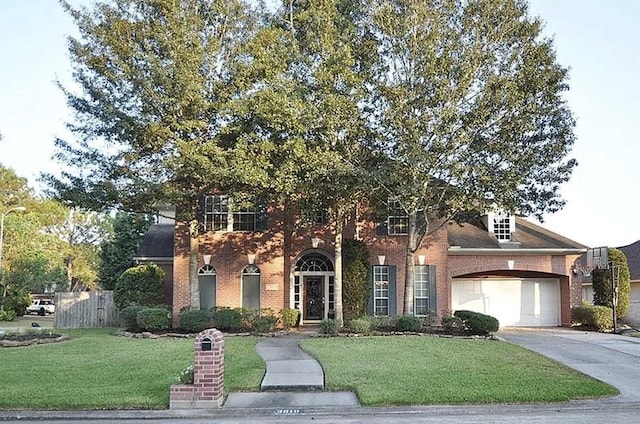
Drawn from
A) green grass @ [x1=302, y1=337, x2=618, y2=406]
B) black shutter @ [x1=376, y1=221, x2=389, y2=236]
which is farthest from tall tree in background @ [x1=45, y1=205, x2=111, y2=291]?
green grass @ [x1=302, y1=337, x2=618, y2=406]

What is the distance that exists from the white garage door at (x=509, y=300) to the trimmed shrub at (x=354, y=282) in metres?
4.52

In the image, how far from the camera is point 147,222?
124 ft

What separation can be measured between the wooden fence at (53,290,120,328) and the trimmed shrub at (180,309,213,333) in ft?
22.6

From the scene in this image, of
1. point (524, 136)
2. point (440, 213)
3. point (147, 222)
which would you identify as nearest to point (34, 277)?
point (147, 222)

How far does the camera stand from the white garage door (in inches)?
1019

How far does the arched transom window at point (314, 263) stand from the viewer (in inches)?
997

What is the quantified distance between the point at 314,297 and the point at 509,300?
8.50 meters

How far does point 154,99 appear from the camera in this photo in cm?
2017

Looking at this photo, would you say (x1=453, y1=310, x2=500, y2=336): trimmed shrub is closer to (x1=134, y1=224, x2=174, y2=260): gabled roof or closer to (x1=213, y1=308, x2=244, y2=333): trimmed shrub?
(x1=213, y1=308, x2=244, y2=333): trimmed shrub

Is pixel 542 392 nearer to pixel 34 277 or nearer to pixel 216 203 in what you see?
pixel 216 203

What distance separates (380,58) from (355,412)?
14.0m

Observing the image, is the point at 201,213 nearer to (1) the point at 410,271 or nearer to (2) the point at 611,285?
(1) the point at 410,271

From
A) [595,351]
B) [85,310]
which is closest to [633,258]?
[595,351]

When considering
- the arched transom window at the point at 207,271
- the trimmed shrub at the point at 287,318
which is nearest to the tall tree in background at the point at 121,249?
the arched transom window at the point at 207,271
